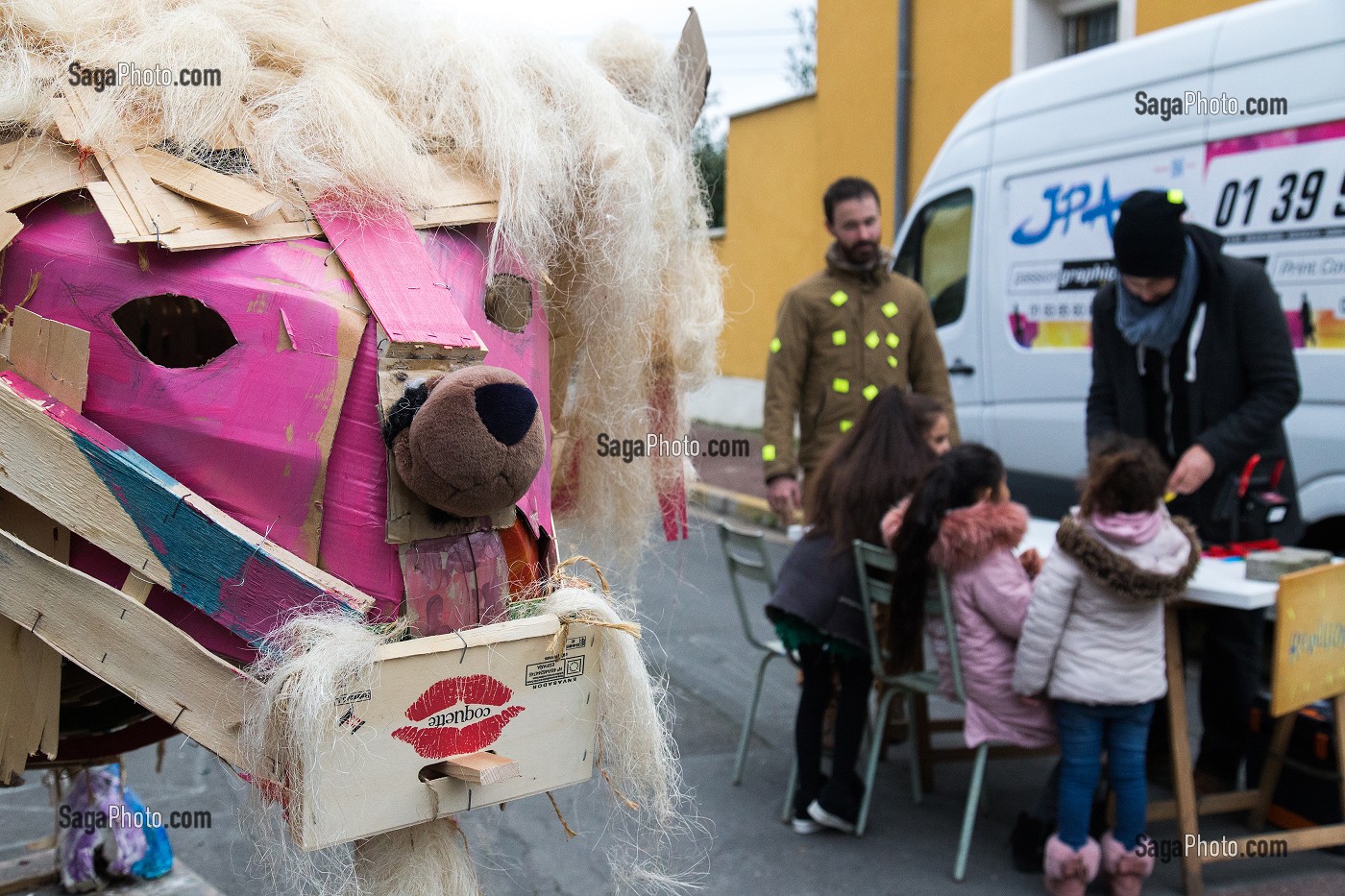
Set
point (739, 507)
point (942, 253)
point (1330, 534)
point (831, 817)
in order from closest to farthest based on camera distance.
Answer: point (831, 817) → point (1330, 534) → point (942, 253) → point (739, 507)

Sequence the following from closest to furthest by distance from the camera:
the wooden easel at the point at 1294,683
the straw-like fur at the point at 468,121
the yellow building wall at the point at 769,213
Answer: the straw-like fur at the point at 468,121 → the wooden easel at the point at 1294,683 → the yellow building wall at the point at 769,213

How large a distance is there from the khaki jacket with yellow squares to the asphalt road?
81 centimetres

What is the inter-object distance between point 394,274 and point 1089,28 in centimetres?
869

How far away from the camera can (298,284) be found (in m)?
1.60

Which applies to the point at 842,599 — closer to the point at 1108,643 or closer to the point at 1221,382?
the point at 1108,643

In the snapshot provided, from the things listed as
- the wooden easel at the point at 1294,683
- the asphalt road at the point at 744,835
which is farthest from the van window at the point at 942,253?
the wooden easel at the point at 1294,683

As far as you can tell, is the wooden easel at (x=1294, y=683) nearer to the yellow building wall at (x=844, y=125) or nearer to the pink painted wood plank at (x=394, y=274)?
the pink painted wood plank at (x=394, y=274)

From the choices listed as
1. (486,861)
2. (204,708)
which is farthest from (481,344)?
(486,861)

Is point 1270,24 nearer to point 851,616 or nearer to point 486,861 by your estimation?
point 851,616

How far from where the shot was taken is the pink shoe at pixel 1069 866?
326cm

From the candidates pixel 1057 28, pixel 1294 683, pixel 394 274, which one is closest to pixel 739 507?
pixel 1057 28

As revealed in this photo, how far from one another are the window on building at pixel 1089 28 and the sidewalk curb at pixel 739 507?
4.27 metres

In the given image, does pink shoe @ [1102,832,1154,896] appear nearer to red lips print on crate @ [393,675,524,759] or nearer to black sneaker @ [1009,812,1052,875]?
black sneaker @ [1009,812,1052,875]

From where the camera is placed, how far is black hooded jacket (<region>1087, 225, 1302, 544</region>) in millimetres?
3740
